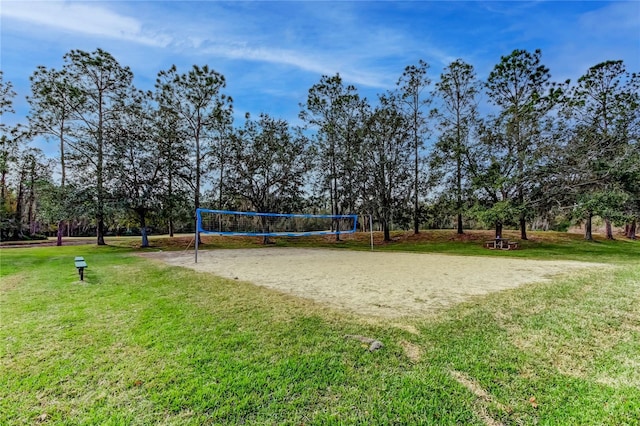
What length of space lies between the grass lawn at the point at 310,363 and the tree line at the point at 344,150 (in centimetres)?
1208

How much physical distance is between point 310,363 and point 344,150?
56.7 feet

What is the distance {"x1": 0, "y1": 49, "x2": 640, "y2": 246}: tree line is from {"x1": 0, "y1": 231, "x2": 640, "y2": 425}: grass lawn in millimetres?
12076

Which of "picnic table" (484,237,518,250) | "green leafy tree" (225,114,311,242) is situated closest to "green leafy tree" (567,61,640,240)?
"picnic table" (484,237,518,250)

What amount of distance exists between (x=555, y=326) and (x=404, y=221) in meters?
15.9

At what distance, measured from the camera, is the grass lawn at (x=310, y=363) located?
198 centimetres

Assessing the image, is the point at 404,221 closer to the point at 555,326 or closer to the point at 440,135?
the point at 440,135

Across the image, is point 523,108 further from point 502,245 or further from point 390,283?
point 390,283

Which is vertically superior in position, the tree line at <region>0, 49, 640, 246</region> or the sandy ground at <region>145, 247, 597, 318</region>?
the tree line at <region>0, 49, 640, 246</region>

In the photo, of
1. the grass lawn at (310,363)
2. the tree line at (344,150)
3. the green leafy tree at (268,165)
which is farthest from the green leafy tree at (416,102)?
the grass lawn at (310,363)

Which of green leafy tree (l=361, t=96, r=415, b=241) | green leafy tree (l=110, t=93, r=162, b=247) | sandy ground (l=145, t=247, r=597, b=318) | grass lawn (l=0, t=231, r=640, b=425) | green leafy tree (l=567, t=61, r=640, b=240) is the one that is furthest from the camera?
green leafy tree (l=361, t=96, r=415, b=241)

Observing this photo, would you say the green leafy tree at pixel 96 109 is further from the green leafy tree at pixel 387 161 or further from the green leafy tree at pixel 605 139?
the green leafy tree at pixel 605 139

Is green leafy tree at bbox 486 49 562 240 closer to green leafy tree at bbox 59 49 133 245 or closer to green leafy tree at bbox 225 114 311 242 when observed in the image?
green leafy tree at bbox 225 114 311 242

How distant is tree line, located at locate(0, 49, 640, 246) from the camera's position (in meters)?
14.1

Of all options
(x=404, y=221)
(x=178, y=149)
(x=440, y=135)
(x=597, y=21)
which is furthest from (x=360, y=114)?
(x=597, y=21)
